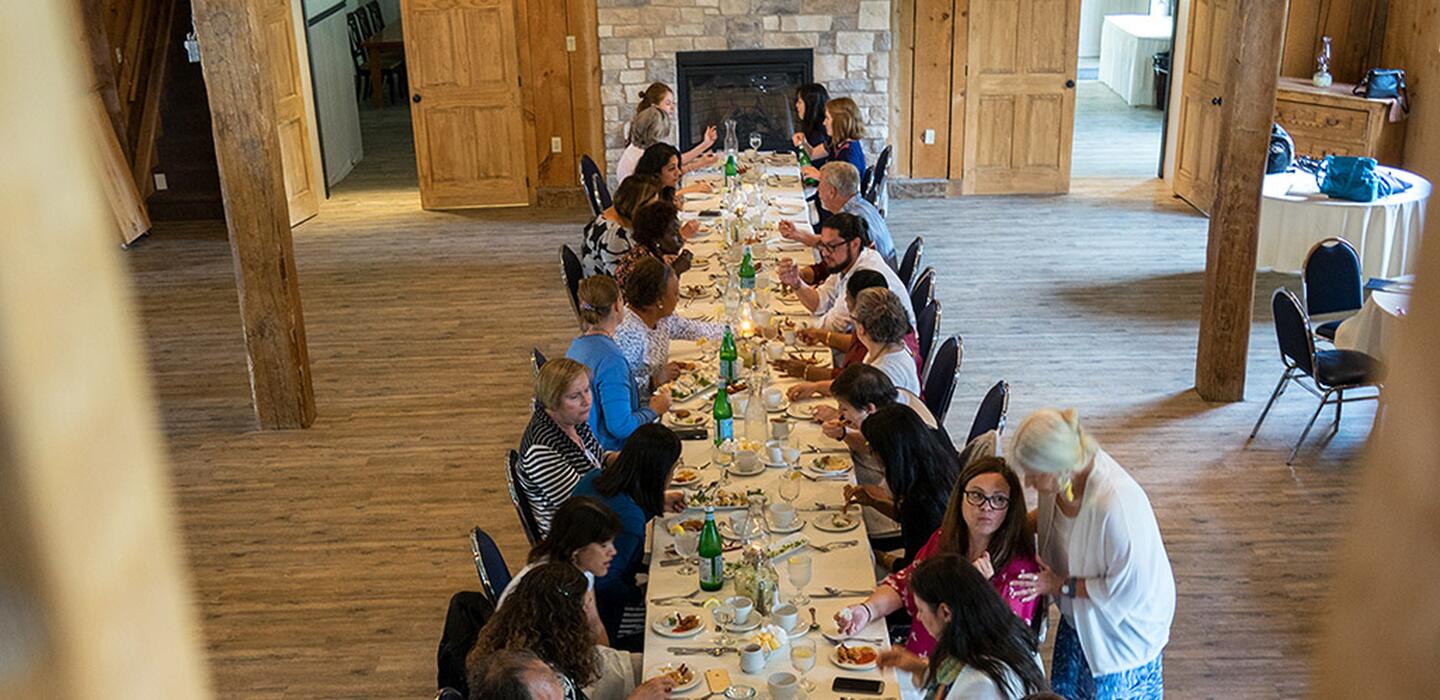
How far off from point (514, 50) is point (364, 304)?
11.0 feet

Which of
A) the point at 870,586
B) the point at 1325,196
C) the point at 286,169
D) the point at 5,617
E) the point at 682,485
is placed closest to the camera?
the point at 5,617

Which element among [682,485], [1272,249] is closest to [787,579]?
[682,485]

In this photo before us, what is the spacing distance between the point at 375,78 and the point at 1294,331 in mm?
13593

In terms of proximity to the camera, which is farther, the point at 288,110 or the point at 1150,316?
the point at 288,110

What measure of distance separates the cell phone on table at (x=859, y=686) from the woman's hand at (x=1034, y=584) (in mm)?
546

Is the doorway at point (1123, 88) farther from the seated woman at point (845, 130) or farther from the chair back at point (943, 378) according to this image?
the chair back at point (943, 378)

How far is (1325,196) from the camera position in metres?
9.05

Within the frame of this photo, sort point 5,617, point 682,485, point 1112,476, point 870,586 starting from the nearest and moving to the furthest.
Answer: point 5,617 → point 1112,476 → point 870,586 → point 682,485

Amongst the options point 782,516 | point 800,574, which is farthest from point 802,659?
point 782,516

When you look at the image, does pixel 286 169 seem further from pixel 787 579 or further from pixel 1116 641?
pixel 1116 641

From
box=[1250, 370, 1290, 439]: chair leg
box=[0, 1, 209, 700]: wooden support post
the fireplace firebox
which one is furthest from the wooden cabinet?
box=[0, 1, 209, 700]: wooden support post

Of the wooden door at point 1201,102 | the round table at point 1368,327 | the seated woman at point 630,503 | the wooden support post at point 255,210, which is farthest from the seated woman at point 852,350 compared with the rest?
the wooden door at point 1201,102

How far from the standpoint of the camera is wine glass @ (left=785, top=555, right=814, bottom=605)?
13.8 ft

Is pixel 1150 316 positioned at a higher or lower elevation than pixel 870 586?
lower
